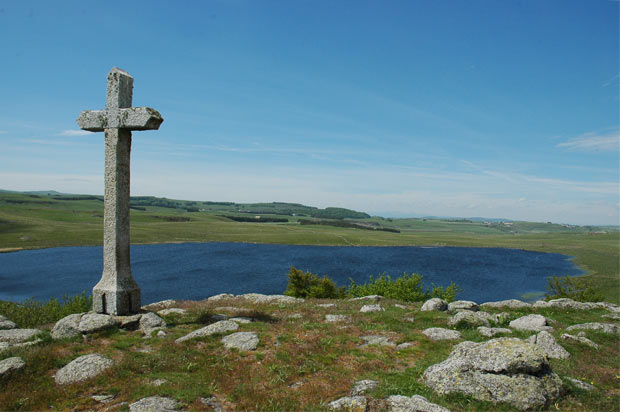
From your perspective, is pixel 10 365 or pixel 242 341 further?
pixel 242 341

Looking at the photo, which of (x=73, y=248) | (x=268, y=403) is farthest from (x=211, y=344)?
(x=73, y=248)

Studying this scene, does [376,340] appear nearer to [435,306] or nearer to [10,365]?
[435,306]

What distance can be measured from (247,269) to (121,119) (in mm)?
80060

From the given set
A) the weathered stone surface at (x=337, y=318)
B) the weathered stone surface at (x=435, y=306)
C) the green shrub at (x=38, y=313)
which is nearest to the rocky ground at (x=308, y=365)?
the weathered stone surface at (x=337, y=318)

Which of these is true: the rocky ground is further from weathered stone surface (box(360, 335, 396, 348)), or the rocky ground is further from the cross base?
the cross base

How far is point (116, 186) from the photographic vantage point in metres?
16.6

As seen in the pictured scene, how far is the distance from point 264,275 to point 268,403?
3046 inches

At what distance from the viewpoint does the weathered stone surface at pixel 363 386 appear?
32.9ft

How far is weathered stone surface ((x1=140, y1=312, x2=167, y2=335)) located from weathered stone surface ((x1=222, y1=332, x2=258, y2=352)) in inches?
132

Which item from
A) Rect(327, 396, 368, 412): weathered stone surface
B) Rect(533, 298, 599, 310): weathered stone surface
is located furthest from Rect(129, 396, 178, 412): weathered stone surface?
Rect(533, 298, 599, 310): weathered stone surface

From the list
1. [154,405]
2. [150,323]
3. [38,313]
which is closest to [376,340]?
[154,405]

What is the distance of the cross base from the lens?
16.3 metres

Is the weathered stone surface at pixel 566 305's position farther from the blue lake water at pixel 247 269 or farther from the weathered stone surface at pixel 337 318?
the blue lake water at pixel 247 269

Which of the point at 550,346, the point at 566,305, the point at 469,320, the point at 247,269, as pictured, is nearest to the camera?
the point at 550,346
